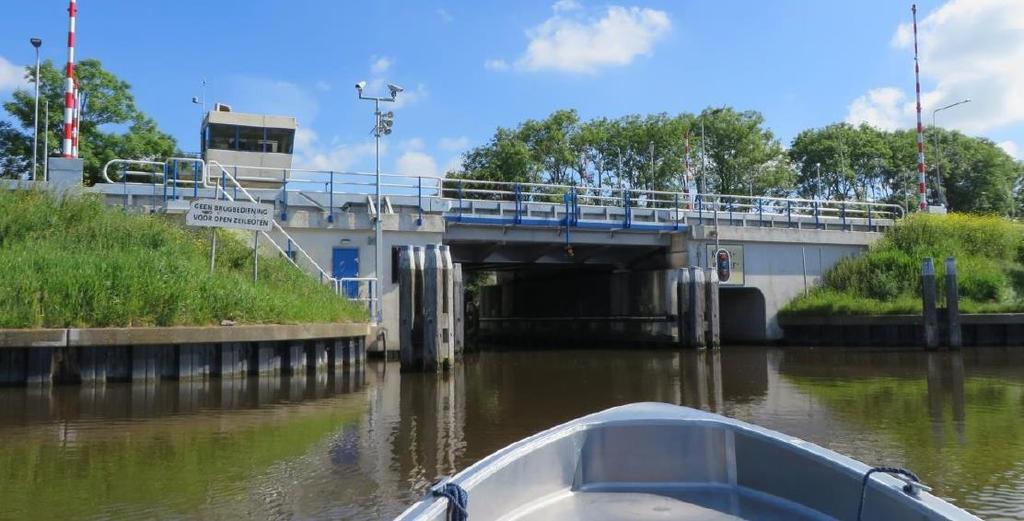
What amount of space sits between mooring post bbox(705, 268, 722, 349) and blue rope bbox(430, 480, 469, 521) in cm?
1933

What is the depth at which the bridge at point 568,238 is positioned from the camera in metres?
18.7

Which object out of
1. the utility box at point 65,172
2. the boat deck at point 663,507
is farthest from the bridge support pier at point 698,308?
the boat deck at point 663,507

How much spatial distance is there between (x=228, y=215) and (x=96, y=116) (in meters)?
27.4

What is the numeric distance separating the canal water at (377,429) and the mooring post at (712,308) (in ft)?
21.1

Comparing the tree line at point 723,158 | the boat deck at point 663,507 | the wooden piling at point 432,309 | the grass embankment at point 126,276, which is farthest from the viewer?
the tree line at point 723,158

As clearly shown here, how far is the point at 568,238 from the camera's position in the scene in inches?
867

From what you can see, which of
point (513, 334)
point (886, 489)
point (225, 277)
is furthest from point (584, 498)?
point (513, 334)

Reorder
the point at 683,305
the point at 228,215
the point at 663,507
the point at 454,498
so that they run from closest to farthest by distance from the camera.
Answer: the point at 454,498
the point at 663,507
the point at 228,215
the point at 683,305

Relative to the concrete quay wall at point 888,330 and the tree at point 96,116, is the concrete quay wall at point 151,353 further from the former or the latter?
the tree at point 96,116

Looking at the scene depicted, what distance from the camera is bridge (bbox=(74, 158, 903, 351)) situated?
61.2ft

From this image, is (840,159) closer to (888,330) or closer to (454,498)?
(888,330)

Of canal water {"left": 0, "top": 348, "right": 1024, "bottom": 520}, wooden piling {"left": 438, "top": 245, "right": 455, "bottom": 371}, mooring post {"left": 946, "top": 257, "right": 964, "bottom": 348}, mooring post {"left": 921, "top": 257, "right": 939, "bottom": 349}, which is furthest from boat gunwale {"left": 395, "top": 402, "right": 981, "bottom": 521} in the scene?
mooring post {"left": 946, "top": 257, "right": 964, "bottom": 348}

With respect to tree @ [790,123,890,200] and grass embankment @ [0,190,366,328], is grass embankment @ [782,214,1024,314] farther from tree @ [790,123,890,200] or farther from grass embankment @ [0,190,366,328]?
tree @ [790,123,890,200]

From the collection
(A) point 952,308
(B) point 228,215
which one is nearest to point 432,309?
(B) point 228,215
